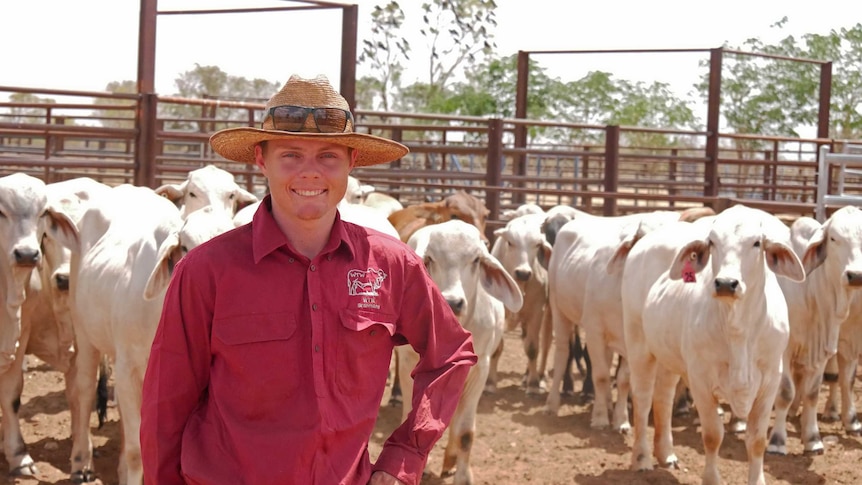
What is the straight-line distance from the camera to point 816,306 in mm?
8445

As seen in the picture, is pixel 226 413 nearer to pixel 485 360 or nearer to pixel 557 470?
pixel 485 360

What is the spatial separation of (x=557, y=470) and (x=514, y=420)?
5.58 feet

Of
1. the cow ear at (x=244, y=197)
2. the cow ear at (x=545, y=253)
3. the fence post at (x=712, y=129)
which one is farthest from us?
the fence post at (x=712, y=129)

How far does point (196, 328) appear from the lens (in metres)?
2.68

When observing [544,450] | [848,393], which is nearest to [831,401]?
[848,393]

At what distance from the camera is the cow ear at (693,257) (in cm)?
651

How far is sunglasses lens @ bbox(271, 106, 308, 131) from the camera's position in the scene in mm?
2799

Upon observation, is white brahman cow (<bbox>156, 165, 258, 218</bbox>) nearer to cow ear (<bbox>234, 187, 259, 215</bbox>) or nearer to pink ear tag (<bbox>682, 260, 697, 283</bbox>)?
cow ear (<bbox>234, 187, 259, 215</bbox>)

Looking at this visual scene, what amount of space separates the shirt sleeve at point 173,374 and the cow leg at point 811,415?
6607 millimetres

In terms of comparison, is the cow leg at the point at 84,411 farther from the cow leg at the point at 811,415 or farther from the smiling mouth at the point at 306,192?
the cow leg at the point at 811,415

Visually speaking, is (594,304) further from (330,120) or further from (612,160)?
(330,120)

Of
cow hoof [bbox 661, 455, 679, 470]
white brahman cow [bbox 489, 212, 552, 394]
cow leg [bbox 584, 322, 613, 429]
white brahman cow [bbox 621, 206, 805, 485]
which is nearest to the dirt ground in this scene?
cow hoof [bbox 661, 455, 679, 470]

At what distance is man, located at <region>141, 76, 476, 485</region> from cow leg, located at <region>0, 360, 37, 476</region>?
15.4 ft

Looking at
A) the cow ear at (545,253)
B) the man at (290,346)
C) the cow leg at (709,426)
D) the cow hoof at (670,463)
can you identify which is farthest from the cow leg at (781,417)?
the man at (290,346)
